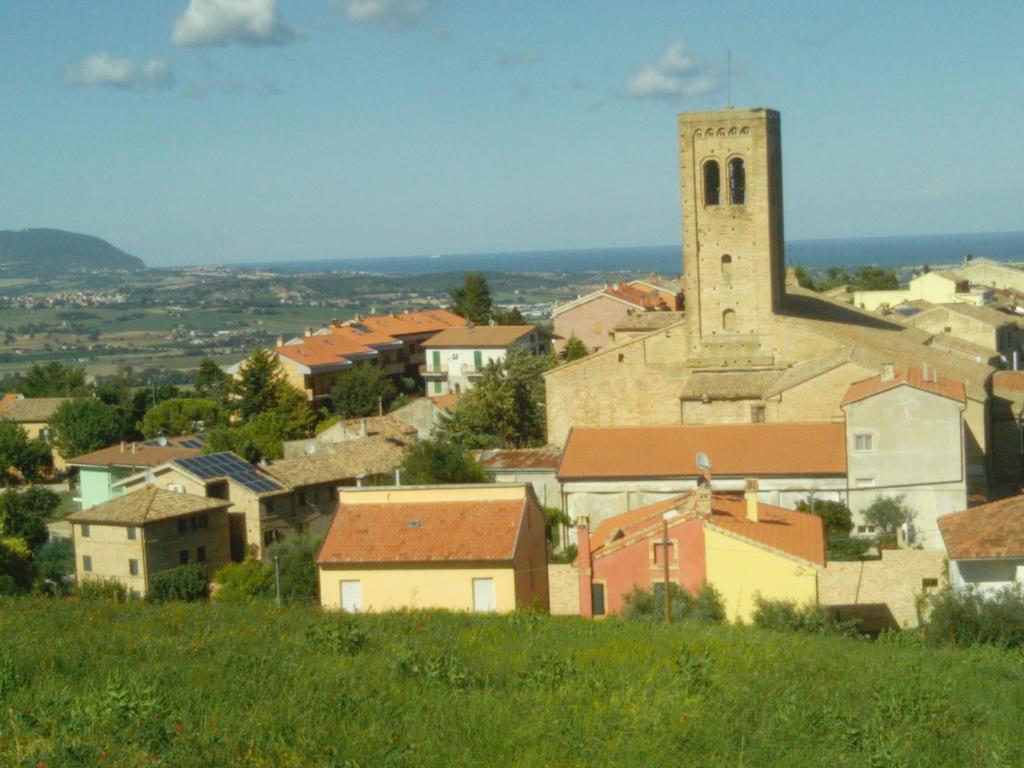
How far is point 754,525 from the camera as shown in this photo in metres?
21.8

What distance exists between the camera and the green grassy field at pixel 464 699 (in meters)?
8.70

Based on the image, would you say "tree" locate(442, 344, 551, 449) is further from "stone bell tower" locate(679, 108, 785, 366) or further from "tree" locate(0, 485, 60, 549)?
"tree" locate(0, 485, 60, 549)

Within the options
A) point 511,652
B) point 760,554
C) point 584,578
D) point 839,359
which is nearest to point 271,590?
point 584,578

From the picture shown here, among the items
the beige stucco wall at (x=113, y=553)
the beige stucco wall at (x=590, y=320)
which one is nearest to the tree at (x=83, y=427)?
the beige stucco wall at (x=113, y=553)

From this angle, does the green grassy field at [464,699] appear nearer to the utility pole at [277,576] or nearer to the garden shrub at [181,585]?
the utility pole at [277,576]

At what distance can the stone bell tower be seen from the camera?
38.0 metres

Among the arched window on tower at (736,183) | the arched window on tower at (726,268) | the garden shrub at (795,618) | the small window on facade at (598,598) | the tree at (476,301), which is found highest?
the arched window on tower at (736,183)

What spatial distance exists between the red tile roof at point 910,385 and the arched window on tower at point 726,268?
682 cm

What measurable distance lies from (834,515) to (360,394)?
1248 inches

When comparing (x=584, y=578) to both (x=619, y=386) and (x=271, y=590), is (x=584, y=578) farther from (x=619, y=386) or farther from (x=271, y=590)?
(x=619, y=386)

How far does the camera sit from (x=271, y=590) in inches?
1153

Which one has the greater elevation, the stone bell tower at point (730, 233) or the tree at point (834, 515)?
the stone bell tower at point (730, 233)

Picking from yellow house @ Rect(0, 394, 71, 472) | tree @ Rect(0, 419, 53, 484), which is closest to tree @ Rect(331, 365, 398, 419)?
tree @ Rect(0, 419, 53, 484)

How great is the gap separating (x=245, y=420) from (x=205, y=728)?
47792 mm
